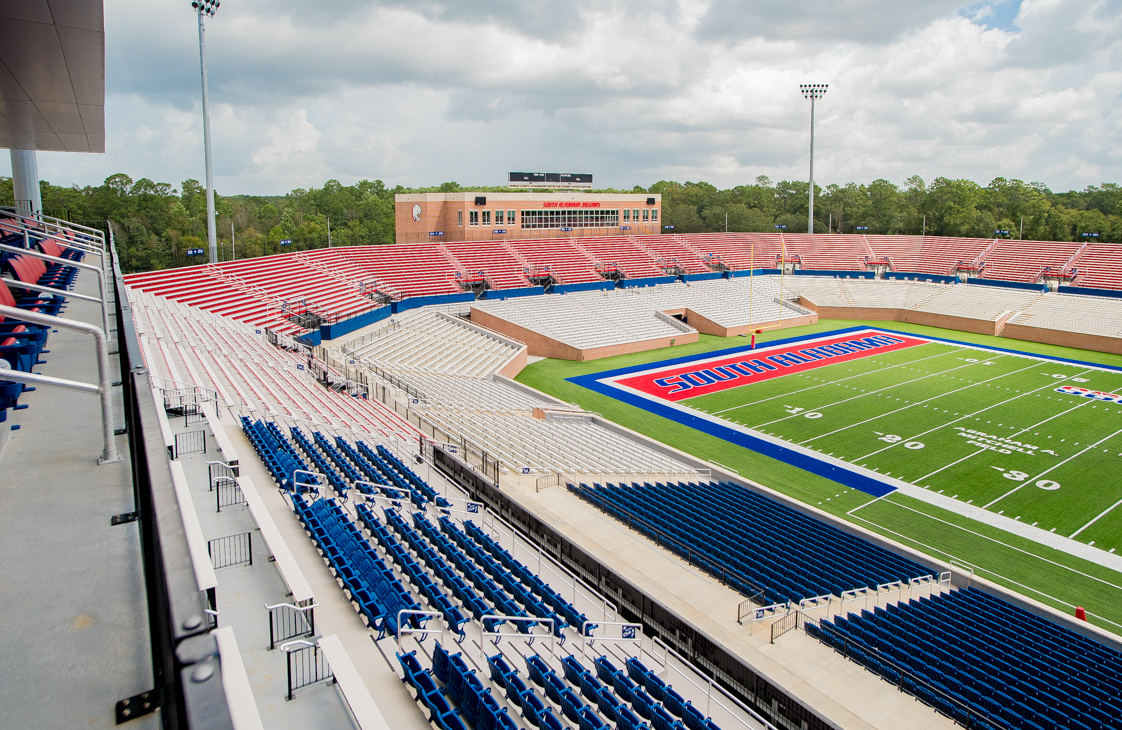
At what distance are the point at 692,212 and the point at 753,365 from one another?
51050 mm

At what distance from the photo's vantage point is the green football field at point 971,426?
18016 mm

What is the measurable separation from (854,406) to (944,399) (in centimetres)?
408

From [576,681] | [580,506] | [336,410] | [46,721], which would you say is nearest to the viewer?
[46,721]

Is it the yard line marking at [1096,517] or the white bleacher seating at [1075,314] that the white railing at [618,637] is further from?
the white bleacher seating at [1075,314]

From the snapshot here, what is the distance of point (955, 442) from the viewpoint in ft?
72.8

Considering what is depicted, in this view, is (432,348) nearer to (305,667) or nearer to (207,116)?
(207,116)

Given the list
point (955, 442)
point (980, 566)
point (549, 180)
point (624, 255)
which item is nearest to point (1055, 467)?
point (955, 442)

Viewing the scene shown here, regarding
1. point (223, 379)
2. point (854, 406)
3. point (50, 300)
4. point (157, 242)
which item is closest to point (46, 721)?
point (50, 300)

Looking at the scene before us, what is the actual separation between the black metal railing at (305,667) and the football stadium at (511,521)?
37 mm

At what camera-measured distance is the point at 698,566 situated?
13.0 meters

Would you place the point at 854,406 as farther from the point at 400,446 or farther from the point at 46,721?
the point at 46,721

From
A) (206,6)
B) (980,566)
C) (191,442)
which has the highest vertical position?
(206,6)

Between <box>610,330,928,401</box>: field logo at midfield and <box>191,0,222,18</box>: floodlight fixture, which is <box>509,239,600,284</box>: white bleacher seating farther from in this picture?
<box>191,0,222,18</box>: floodlight fixture

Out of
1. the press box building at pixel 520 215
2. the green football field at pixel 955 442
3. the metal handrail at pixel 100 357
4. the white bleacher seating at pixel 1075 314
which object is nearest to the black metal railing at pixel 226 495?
the metal handrail at pixel 100 357
